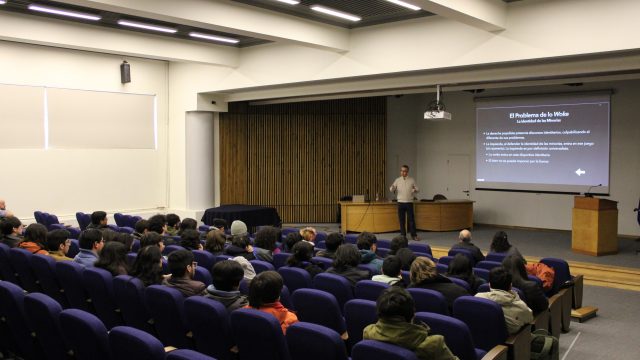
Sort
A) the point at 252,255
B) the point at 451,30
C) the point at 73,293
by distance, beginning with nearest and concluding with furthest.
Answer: the point at 73,293, the point at 252,255, the point at 451,30

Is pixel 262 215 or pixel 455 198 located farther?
pixel 455 198

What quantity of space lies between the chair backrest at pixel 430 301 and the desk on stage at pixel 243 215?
26.7ft

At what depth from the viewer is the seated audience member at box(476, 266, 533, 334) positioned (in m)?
4.14

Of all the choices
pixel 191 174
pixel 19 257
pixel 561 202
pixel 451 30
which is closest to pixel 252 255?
pixel 19 257

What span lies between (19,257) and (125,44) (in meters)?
6.30

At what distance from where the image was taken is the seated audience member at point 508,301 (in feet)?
13.6

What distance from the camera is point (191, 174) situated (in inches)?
535

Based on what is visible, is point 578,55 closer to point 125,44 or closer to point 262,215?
point 262,215

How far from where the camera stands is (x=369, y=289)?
14.9 ft

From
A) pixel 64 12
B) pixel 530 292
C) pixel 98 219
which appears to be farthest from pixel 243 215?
pixel 530 292

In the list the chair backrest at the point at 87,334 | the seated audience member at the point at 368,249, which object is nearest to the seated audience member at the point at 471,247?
the seated audience member at the point at 368,249

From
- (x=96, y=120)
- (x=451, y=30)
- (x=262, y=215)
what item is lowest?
(x=262, y=215)

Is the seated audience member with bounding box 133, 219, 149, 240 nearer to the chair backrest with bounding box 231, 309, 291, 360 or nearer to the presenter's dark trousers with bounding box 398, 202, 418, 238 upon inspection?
the chair backrest with bounding box 231, 309, 291, 360

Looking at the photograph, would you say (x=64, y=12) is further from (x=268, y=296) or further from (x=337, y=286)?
(x=268, y=296)
